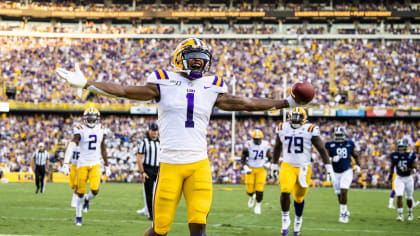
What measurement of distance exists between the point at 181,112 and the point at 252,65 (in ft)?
91.3

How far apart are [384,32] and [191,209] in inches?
1303

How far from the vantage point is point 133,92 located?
168 inches

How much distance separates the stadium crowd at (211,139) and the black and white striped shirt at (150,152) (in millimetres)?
16291

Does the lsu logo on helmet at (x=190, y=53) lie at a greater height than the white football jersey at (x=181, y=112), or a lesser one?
greater

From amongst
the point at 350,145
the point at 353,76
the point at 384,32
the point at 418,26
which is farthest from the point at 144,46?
the point at 350,145

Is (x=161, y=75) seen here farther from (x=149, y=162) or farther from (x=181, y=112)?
(x=149, y=162)

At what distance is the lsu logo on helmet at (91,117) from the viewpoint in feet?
32.2

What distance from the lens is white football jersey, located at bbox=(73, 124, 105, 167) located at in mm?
9703

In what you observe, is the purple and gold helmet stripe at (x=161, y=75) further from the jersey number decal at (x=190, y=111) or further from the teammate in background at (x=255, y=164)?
the teammate in background at (x=255, y=164)

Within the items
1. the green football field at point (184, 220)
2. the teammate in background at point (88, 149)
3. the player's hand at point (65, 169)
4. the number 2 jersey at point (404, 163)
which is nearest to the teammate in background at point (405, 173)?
the number 2 jersey at point (404, 163)

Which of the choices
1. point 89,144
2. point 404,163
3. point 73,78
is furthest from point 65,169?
point 404,163

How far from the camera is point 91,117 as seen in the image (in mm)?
9828

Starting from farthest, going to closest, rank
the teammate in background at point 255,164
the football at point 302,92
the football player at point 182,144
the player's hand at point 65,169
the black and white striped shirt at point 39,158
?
the black and white striped shirt at point 39,158 → the teammate in background at point 255,164 → the player's hand at point 65,169 → the football at point 302,92 → the football player at point 182,144

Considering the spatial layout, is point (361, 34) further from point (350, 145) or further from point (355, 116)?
point (350, 145)
